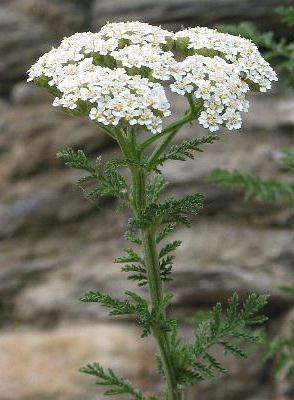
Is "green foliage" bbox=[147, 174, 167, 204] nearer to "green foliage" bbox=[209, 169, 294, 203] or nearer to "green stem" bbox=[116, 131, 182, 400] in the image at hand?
"green stem" bbox=[116, 131, 182, 400]

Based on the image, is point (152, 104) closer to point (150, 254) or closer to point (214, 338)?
point (150, 254)

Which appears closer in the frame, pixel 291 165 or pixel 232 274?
pixel 291 165

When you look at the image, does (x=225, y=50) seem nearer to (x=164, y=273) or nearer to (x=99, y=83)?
(x=99, y=83)

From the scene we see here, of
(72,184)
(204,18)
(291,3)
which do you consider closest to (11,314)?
(72,184)

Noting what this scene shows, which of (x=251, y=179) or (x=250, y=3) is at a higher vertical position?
(x=250, y=3)

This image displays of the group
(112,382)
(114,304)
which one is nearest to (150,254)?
(114,304)
